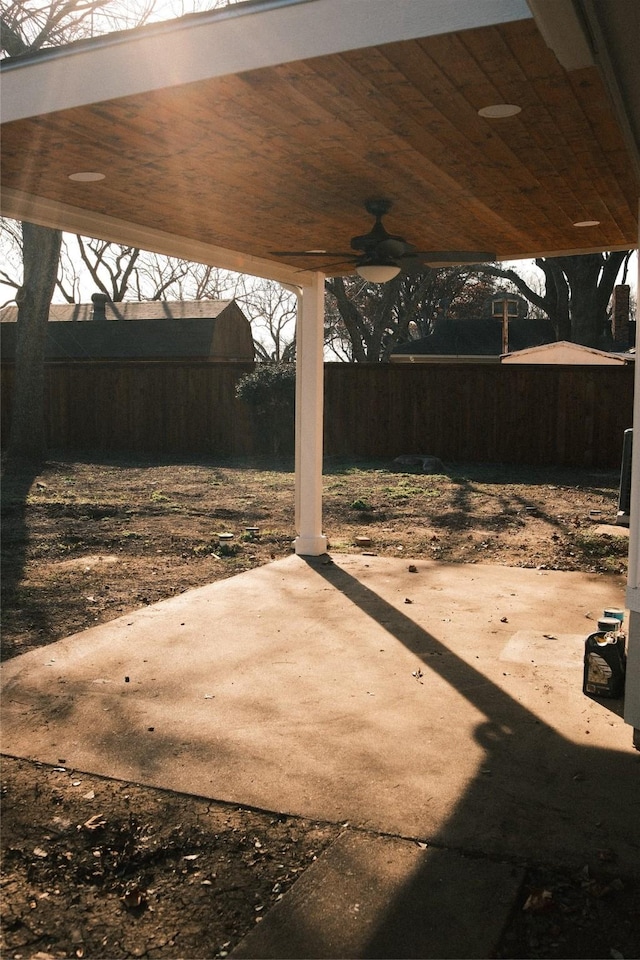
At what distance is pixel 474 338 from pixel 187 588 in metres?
25.6

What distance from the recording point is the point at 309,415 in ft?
25.0

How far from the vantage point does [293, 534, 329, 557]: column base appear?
25.2ft

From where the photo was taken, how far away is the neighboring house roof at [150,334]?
77.0ft

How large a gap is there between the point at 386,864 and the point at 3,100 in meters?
3.28

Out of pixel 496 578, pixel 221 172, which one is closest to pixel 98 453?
pixel 496 578

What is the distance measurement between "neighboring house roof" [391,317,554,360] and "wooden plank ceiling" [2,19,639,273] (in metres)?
22.6

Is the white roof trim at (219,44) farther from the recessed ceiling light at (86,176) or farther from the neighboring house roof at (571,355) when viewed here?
the neighboring house roof at (571,355)

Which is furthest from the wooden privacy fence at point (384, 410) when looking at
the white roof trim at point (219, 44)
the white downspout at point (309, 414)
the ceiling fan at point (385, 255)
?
the white roof trim at point (219, 44)

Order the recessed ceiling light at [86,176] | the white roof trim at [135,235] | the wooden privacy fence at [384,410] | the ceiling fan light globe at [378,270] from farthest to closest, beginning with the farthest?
the wooden privacy fence at [384,410] < the ceiling fan light globe at [378,270] < the white roof trim at [135,235] < the recessed ceiling light at [86,176]

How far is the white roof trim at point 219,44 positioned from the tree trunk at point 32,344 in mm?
11461

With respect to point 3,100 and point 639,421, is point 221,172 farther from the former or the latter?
point 639,421

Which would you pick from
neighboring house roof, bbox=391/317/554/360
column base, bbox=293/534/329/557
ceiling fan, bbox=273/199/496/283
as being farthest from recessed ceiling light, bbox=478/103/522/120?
neighboring house roof, bbox=391/317/554/360

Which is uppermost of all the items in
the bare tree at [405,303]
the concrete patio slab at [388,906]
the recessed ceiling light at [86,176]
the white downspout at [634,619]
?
the bare tree at [405,303]

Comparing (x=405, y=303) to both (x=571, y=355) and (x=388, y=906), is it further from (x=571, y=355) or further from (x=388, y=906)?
(x=388, y=906)
